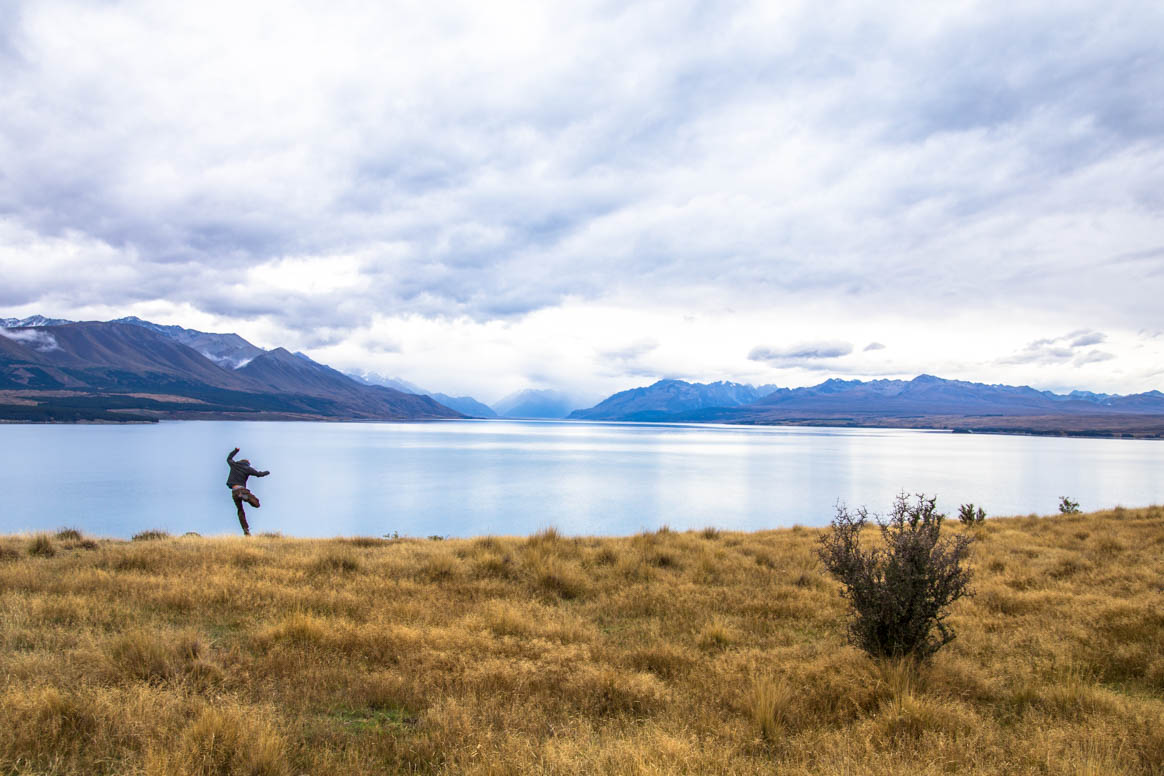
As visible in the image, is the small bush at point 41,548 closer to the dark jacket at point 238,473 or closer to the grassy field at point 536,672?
the grassy field at point 536,672

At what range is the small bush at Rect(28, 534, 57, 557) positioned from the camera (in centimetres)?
1195

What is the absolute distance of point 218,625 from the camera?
805cm

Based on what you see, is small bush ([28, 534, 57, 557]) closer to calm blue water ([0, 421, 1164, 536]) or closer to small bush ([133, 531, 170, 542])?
small bush ([133, 531, 170, 542])

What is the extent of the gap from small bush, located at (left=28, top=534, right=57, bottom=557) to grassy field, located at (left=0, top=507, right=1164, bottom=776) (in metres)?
0.26

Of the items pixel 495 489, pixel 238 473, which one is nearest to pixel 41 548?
pixel 238 473

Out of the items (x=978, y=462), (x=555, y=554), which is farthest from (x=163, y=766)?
(x=978, y=462)

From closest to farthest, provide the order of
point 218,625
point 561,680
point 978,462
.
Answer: point 561,680, point 218,625, point 978,462

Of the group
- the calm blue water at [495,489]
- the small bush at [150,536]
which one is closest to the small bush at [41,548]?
the small bush at [150,536]

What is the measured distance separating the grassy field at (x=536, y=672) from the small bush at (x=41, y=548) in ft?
0.85

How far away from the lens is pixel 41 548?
12109 millimetres

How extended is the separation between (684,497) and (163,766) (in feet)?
174

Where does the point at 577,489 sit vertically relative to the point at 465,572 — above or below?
below

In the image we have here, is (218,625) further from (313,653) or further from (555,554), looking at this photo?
(555,554)

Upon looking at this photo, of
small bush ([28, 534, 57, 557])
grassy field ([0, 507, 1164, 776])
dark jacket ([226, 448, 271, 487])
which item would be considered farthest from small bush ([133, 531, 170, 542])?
grassy field ([0, 507, 1164, 776])
